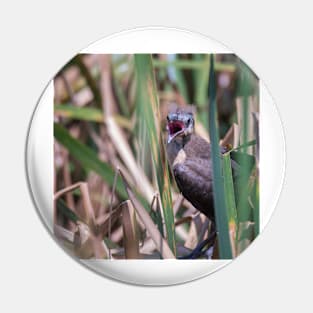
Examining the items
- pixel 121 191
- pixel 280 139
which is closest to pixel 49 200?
pixel 121 191

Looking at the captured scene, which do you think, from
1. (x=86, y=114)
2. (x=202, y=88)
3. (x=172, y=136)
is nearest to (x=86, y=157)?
(x=86, y=114)

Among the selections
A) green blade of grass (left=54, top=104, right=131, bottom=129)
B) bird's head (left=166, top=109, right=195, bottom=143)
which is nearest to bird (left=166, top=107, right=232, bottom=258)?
bird's head (left=166, top=109, right=195, bottom=143)

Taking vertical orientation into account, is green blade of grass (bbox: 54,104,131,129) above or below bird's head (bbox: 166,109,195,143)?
above

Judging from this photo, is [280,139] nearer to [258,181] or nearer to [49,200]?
[258,181]

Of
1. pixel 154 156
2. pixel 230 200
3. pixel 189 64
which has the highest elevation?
pixel 189 64

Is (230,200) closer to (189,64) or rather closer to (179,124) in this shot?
(179,124)

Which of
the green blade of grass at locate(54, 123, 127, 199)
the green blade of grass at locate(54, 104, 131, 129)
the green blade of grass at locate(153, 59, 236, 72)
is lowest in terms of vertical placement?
the green blade of grass at locate(54, 123, 127, 199)

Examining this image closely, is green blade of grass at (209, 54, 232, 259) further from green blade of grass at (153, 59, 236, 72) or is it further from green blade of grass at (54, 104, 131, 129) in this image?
green blade of grass at (54, 104, 131, 129)
